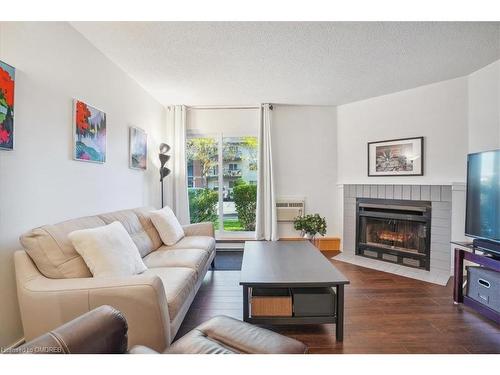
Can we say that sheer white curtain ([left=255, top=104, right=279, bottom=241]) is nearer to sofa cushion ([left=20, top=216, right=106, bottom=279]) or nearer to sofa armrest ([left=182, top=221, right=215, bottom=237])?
sofa armrest ([left=182, top=221, right=215, bottom=237])

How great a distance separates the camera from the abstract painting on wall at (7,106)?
1542 mm

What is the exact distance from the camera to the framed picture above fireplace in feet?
11.7

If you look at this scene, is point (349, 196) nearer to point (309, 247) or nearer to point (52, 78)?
point (309, 247)

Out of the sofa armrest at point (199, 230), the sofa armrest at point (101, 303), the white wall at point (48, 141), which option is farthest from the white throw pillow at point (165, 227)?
the sofa armrest at point (101, 303)

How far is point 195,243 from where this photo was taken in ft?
9.64

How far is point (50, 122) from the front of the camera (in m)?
1.95

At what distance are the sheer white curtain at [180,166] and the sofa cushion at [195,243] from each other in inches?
46.1

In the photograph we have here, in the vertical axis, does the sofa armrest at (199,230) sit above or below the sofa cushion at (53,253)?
below

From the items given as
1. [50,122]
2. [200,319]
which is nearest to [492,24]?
[200,319]

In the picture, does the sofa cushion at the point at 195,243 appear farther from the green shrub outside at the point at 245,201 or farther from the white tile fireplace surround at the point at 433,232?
the white tile fireplace surround at the point at 433,232

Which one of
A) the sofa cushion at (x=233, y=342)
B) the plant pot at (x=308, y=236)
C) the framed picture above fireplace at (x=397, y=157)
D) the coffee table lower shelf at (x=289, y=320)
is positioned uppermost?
the framed picture above fireplace at (x=397, y=157)

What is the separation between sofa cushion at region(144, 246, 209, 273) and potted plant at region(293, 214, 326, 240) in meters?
1.86

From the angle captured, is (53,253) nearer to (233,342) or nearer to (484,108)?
(233,342)
